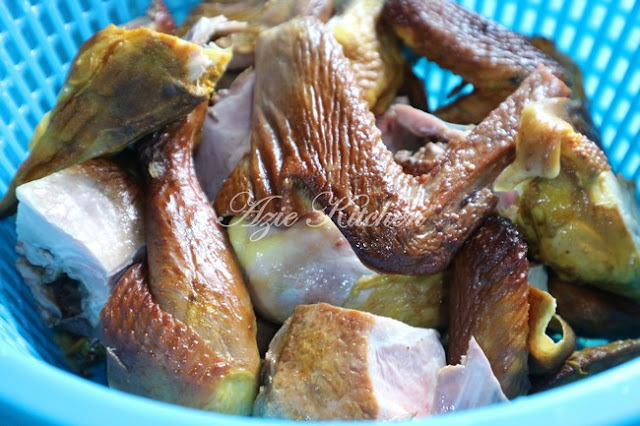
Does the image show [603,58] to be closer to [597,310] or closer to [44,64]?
[597,310]

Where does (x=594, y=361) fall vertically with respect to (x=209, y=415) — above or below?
below

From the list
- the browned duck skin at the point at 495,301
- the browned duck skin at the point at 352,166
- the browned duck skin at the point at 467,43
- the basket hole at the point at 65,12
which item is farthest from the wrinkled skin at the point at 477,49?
the basket hole at the point at 65,12

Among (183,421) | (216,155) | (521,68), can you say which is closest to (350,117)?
(216,155)

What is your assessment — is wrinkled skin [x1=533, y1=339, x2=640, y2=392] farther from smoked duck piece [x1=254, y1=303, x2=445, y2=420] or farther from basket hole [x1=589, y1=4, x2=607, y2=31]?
basket hole [x1=589, y1=4, x2=607, y2=31]

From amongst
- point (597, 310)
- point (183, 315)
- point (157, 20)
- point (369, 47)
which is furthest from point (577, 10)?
point (183, 315)

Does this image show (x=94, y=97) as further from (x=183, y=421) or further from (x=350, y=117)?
(x=183, y=421)

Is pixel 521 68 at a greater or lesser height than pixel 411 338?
greater

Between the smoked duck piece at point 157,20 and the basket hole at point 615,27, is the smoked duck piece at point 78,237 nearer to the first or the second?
the smoked duck piece at point 157,20
